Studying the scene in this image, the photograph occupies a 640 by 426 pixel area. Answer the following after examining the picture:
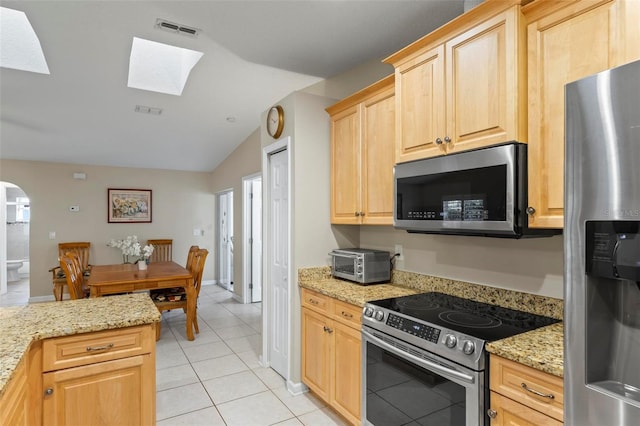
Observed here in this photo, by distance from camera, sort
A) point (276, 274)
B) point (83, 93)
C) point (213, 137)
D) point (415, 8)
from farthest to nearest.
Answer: point (213, 137) → point (83, 93) → point (276, 274) → point (415, 8)

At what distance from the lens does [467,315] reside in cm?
186

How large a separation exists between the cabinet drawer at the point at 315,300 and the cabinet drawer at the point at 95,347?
1.14m

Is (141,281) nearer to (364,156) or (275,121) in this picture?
(275,121)

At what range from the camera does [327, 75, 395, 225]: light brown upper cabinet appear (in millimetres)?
2469

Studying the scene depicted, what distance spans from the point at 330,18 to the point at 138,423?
8.76ft

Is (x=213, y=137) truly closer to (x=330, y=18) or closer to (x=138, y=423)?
(x=330, y=18)

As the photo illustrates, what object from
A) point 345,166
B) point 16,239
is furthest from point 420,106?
point 16,239

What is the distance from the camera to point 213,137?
551 centimetres

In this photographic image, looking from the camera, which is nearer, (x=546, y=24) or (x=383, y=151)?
(x=546, y=24)

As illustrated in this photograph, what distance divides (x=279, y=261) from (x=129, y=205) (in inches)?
183

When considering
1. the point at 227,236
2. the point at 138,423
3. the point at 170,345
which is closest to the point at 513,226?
the point at 138,423

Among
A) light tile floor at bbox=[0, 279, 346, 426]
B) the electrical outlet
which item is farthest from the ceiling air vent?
light tile floor at bbox=[0, 279, 346, 426]

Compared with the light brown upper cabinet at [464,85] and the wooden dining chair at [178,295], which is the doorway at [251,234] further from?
the light brown upper cabinet at [464,85]

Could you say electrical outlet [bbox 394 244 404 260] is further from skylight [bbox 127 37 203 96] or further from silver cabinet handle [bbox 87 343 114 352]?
skylight [bbox 127 37 203 96]
